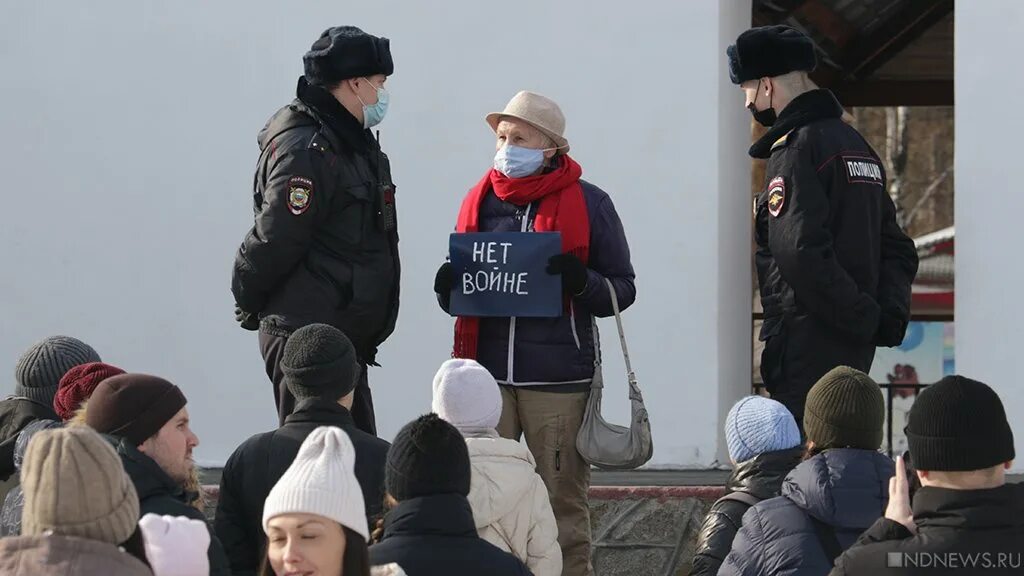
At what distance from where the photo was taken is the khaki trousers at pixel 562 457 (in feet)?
18.5

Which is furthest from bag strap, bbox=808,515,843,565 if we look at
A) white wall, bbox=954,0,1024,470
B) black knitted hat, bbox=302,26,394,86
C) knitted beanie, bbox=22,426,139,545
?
white wall, bbox=954,0,1024,470

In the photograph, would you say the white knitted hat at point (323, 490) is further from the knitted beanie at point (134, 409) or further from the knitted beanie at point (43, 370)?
the knitted beanie at point (43, 370)

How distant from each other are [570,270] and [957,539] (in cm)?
246

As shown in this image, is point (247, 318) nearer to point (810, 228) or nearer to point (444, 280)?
point (444, 280)

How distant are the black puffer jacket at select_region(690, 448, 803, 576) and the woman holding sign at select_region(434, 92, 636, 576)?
3.60 feet

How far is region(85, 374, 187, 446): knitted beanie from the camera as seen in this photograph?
407 cm

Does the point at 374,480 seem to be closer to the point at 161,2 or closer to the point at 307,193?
the point at 307,193

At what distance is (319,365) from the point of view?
458 cm

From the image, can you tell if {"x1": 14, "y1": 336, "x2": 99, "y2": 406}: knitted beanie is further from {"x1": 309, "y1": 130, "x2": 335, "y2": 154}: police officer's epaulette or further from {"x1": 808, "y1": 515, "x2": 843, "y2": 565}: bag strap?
{"x1": 808, "y1": 515, "x2": 843, "y2": 565}: bag strap

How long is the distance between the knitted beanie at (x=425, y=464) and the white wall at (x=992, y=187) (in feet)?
12.2

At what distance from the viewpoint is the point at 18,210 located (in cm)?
746

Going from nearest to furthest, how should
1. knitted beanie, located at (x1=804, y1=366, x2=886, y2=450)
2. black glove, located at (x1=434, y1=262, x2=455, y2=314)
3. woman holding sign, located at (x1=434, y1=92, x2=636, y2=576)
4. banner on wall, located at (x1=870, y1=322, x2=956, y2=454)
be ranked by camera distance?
knitted beanie, located at (x1=804, y1=366, x2=886, y2=450) → woman holding sign, located at (x1=434, y1=92, x2=636, y2=576) → black glove, located at (x1=434, y1=262, x2=455, y2=314) → banner on wall, located at (x1=870, y1=322, x2=956, y2=454)

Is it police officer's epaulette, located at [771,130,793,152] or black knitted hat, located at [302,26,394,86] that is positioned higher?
black knitted hat, located at [302,26,394,86]

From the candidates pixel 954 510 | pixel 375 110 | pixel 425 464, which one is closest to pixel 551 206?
pixel 375 110
